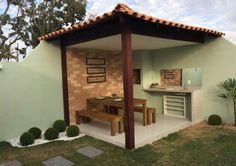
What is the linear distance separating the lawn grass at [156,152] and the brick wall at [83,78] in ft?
6.12

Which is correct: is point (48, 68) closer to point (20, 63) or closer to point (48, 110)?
point (20, 63)

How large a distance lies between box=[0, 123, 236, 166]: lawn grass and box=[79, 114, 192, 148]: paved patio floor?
0.17 m

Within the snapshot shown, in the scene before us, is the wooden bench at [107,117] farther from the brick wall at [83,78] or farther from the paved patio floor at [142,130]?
the brick wall at [83,78]

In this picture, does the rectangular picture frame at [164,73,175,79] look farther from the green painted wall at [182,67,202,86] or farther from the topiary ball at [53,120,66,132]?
the topiary ball at [53,120,66,132]

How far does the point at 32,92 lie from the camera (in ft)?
21.0

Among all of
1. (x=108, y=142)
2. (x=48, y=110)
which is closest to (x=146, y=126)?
(x=108, y=142)

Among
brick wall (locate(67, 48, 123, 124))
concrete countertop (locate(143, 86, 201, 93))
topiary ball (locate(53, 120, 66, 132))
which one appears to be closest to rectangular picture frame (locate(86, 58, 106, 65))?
brick wall (locate(67, 48, 123, 124))

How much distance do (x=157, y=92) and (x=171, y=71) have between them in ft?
3.48

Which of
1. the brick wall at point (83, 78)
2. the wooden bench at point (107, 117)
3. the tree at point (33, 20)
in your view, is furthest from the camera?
the tree at point (33, 20)

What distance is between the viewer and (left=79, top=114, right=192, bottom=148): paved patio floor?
541cm

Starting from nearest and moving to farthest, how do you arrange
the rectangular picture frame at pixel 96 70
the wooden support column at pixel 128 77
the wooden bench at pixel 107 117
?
the wooden support column at pixel 128 77 → the wooden bench at pixel 107 117 → the rectangular picture frame at pixel 96 70

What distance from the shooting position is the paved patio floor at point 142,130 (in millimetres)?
5406

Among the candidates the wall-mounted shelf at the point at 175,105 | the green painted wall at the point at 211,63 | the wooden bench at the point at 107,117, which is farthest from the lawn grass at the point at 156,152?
the wall-mounted shelf at the point at 175,105

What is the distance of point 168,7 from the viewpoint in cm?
954
